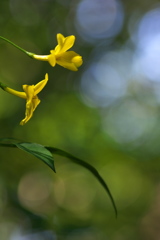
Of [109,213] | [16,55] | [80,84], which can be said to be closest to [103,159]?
[109,213]

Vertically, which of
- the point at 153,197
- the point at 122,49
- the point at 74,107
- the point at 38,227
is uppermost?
the point at 38,227

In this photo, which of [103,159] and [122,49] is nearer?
[103,159]

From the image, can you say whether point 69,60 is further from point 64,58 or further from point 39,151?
point 39,151

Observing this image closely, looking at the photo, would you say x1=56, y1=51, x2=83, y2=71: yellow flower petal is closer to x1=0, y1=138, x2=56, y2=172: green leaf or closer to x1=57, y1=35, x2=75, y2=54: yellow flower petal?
x1=57, y1=35, x2=75, y2=54: yellow flower petal

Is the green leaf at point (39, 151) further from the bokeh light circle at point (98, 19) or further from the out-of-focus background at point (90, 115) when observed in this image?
the bokeh light circle at point (98, 19)

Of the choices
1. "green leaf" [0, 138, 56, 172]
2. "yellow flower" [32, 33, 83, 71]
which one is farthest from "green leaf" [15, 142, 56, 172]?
"yellow flower" [32, 33, 83, 71]

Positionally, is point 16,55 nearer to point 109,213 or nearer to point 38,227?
point 109,213

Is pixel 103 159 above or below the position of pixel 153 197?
above

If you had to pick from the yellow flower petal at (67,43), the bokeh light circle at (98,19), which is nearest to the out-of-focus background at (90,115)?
the bokeh light circle at (98,19)
